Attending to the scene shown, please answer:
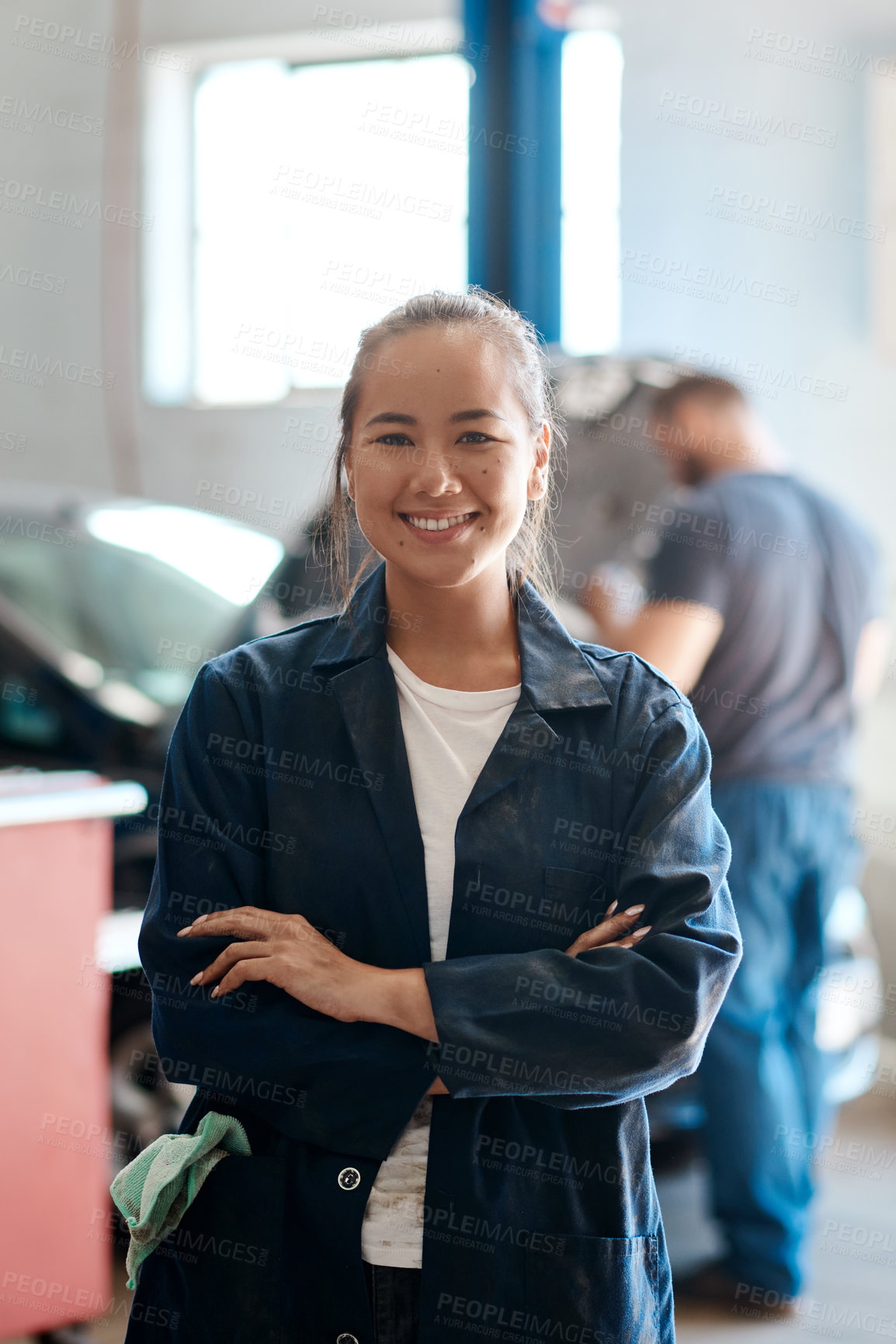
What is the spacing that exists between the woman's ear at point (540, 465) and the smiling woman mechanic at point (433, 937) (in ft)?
0.13

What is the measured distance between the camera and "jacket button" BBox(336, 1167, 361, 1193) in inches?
38.8

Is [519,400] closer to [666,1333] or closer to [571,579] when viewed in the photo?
[666,1333]

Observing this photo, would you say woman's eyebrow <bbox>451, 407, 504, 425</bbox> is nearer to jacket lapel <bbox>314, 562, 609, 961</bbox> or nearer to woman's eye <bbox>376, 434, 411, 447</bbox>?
woman's eye <bbox>376, 434, 411, 447</bbox>

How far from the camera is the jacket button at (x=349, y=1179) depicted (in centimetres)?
99

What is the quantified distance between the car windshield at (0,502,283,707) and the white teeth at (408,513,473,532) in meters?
1.82

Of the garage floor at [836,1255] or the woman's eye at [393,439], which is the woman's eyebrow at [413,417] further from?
the garage floor at [836,1255]

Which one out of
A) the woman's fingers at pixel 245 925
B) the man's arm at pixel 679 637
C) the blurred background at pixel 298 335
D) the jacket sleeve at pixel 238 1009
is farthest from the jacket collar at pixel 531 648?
the man's arm at pixel 679 637

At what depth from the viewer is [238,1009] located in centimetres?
102

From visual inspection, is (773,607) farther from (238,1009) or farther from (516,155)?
(516,155)

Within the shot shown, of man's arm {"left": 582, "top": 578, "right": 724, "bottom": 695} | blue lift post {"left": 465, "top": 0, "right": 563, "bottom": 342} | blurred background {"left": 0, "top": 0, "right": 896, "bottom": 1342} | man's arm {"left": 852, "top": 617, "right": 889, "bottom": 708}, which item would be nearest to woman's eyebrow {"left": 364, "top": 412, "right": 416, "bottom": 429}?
blurred background {"left": 0, "top": 0, "right": 896, "bottom": 1342}

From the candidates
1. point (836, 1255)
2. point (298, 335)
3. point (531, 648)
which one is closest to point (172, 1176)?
point (531, 648)

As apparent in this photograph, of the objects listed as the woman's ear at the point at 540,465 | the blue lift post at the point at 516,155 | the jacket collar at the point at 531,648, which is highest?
the blue lift post at the point at 516,155

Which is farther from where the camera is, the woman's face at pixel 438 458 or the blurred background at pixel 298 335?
the blurred background at pixel 298 335

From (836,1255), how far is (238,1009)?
2097 millimetres
